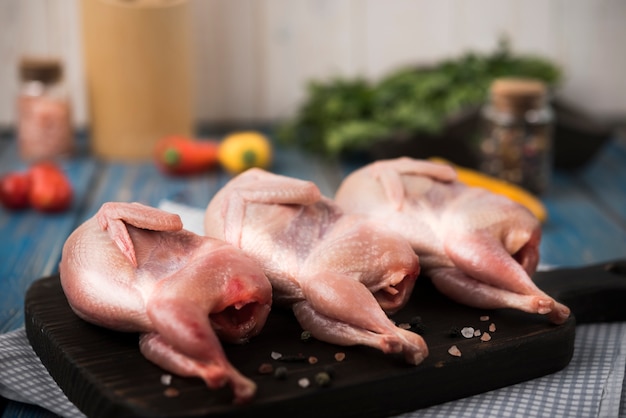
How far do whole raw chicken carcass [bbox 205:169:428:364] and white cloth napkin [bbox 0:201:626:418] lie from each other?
17 centimetres

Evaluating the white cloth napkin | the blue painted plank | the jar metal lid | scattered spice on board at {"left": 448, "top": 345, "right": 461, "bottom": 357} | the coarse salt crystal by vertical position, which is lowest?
the blue painted plank

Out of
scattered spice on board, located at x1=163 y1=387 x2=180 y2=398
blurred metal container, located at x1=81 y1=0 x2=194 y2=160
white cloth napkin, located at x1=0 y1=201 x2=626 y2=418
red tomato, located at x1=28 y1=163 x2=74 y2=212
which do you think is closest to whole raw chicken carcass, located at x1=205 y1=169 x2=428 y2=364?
white cloth napkin, located at x1=0 y1=201 x2=626 y2=418

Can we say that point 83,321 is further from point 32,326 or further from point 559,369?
point 559,369

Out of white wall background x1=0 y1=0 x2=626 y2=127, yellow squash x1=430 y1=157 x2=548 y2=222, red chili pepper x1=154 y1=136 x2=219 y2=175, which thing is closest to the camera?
yellow squash x1=430 y1=157 x2=548 y2=222

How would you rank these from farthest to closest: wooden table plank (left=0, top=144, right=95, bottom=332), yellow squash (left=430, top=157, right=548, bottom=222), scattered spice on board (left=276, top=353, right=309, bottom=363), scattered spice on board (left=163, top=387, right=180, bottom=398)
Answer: yellow squash (left=430, top=157, right=548, bottom=222) < wooden table plank (left=0, top=144, right=95, bottom=332) < scattered spice on board (left=276, top=353, right=309, bottom=363) < scattered spice on board (left=163, top=387, right=180, bottom=398)

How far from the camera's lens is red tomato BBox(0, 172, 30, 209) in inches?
108

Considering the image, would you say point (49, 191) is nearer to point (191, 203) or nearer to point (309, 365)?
point (191, 203)

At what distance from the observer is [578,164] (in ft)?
10.7

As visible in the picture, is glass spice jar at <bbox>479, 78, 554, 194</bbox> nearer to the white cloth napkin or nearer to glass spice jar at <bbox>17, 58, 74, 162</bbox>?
the white cloth napkin

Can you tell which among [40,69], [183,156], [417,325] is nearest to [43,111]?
[40,69]

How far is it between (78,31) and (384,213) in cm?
232

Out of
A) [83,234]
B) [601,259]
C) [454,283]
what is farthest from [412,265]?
[601,259]

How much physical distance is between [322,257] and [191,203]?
4.68ft

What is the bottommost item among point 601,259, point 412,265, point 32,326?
point 601,259
